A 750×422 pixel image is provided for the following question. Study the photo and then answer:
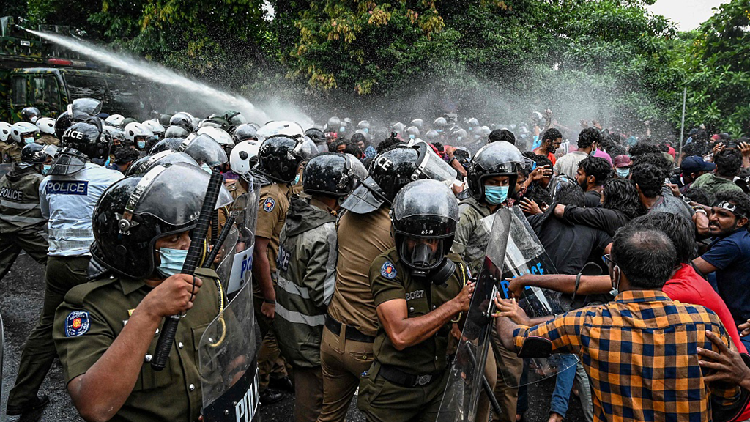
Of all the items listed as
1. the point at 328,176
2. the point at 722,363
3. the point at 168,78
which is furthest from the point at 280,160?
the point at 168,78

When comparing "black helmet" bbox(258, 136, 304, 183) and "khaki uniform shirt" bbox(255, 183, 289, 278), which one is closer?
"khaki uniform shirt" bbox(255, 183, 289, 278)

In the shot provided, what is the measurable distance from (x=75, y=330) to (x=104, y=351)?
13 cm

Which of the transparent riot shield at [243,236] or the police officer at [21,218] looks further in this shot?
the police officer at [21,218]

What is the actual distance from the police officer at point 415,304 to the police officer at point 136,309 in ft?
3.09

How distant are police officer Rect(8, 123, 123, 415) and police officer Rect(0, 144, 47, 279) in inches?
72.5

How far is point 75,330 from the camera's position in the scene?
1.86 m

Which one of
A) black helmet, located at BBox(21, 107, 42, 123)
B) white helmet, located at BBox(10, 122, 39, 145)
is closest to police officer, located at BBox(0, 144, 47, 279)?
white helmet, located at BBox(10, 122, 39, 145)

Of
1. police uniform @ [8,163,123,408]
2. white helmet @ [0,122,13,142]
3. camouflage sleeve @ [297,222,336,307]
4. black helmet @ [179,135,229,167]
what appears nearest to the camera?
camouflage sleeve @ [297,222,336,307]

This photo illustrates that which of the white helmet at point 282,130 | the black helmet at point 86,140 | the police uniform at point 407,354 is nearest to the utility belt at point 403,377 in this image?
the police uniform at point 407,354

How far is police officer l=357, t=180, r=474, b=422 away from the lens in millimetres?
2594

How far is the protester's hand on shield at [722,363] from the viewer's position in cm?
205

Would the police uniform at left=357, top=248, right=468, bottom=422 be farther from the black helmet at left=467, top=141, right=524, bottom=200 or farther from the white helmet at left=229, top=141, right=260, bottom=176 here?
the white helmet at left=229, top=141, right=260, bottom=176

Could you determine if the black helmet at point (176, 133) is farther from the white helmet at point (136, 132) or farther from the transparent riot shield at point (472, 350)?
the transparent riot shield at point (472, 350)

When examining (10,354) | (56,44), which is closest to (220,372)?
(10,354)
